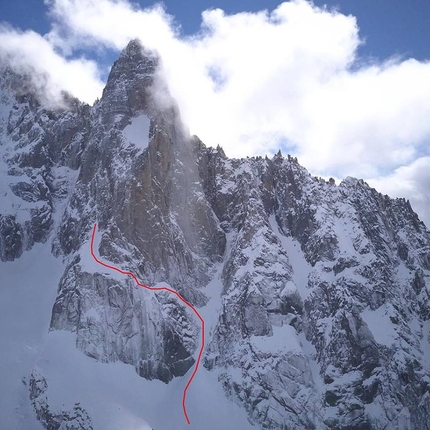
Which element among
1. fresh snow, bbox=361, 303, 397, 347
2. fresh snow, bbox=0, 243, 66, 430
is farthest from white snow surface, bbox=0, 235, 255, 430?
fresh snow, bbox=361, 303, 397, 347

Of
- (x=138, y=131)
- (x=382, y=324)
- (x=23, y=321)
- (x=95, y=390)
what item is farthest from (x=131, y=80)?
(x=382, y=324)

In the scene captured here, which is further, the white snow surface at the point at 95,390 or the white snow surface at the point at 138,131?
the white snow surface at the point at 138,131

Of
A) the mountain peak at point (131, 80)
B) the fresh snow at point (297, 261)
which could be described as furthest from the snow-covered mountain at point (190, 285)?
the mountain peak at point (131, 80)

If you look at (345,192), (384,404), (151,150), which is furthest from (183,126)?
(384,404)

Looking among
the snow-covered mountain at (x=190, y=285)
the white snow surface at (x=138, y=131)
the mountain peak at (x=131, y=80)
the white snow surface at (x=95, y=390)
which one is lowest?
the white snow surface at (x=95, y=390)

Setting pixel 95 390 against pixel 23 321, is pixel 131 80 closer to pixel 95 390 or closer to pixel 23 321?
pixel 23 321

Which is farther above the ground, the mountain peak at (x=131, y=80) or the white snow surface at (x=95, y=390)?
the mountain peak at (x=131, y=80)

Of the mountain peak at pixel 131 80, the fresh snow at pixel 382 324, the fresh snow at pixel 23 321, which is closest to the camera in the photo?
the fresh snow at pixel 23 321

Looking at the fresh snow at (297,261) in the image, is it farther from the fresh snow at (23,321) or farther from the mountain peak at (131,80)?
the fresh snow at (23,321)
